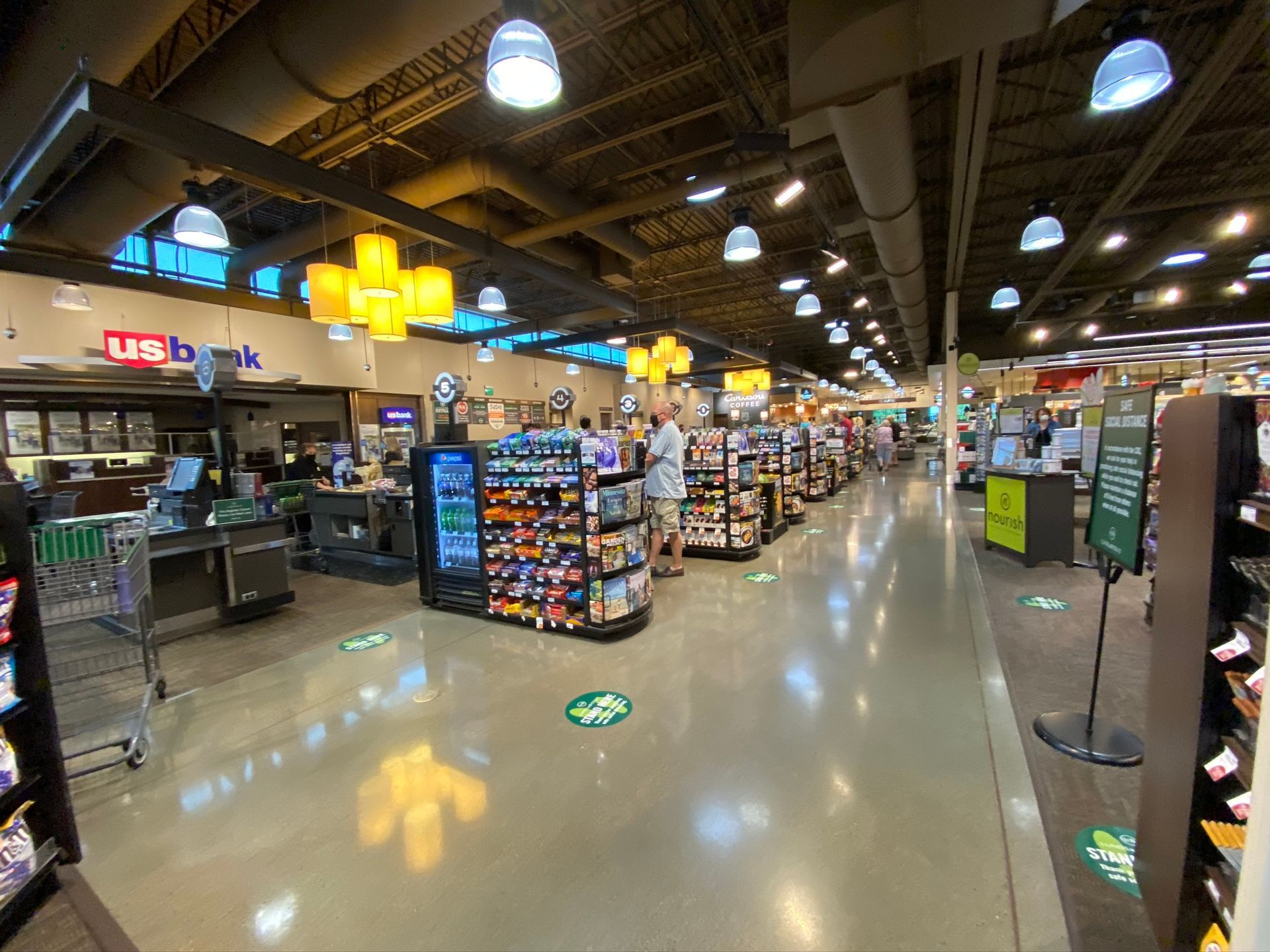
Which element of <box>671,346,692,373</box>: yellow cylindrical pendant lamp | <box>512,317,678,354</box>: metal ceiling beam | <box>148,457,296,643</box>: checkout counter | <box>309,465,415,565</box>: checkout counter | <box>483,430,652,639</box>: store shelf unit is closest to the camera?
<box>483,430,652,639</box>: store shelf unit

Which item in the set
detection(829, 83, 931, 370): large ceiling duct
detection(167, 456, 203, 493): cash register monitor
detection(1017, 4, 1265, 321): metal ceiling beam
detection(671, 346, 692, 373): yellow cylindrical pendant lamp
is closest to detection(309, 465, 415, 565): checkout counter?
detection(167, 456, 203, 493): cash register monitor

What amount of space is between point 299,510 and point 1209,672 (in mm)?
8995

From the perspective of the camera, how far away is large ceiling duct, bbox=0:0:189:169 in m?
3.09

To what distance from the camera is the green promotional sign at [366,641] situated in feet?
13.2

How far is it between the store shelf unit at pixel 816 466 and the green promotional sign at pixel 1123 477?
802cm

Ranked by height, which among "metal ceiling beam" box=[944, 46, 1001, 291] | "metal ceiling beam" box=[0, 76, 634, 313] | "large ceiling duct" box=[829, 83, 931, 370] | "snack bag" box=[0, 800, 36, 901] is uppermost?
"metal ceiling beam" box=[944, 46, 1001, 291]

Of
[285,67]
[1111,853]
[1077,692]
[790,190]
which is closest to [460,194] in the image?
[285,67]

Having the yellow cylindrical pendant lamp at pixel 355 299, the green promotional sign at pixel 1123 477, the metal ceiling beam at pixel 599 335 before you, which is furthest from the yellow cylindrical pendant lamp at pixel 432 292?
the metal ceiling beam at pixel 599 335

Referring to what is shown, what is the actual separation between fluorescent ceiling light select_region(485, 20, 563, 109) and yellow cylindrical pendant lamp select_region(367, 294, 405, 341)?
3.36 m

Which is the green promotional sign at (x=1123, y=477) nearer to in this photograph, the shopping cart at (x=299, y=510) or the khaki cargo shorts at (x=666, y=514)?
the khaki cargo shorts at (x=666, y=514)

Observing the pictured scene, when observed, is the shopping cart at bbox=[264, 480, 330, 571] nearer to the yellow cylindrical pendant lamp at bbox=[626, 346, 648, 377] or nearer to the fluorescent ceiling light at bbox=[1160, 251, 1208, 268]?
the yellow cylindrical pendant lamp at bbox=[626, 346, 648, 377]

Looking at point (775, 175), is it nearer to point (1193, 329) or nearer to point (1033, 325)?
point (1033, 325)

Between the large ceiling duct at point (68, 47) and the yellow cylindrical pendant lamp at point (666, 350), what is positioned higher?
the large ceiling duct at point (68, 47)

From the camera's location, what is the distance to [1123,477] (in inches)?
87.6
